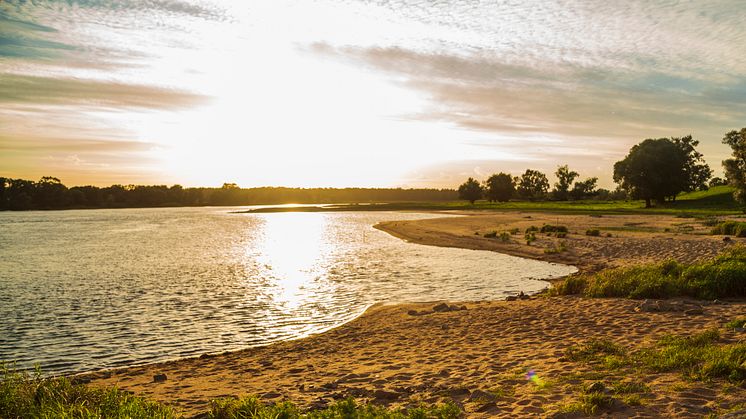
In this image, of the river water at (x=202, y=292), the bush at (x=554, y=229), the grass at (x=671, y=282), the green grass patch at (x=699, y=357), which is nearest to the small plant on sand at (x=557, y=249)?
the river water at (x=202, y=292)

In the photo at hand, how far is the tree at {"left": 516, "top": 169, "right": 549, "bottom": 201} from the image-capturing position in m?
184

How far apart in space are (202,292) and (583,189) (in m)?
171

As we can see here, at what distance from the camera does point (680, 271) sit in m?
18.8

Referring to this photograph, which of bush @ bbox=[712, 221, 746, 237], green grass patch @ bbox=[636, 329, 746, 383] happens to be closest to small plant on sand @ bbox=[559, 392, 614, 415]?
green grass patch @ bbox=[636, 329, 746, 383]

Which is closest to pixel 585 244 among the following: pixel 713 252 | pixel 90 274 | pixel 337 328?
pixel 713 252

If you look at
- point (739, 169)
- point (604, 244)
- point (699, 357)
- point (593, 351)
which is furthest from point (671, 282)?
point (739, 169)

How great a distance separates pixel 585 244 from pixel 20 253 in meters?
54.4

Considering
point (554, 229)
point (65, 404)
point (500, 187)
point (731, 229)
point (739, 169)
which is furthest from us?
point (500, 187)

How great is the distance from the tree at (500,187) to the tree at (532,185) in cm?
2946

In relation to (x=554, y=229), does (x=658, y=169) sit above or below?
above

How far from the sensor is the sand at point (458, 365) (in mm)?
8570

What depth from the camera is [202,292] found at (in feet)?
86.7

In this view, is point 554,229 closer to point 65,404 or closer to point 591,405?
point 591,405

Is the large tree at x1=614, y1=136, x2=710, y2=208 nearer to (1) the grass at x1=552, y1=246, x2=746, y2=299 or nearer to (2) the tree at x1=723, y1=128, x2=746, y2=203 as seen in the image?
(2) the tree at x1=723, y1=128, x2=746, y2=203
